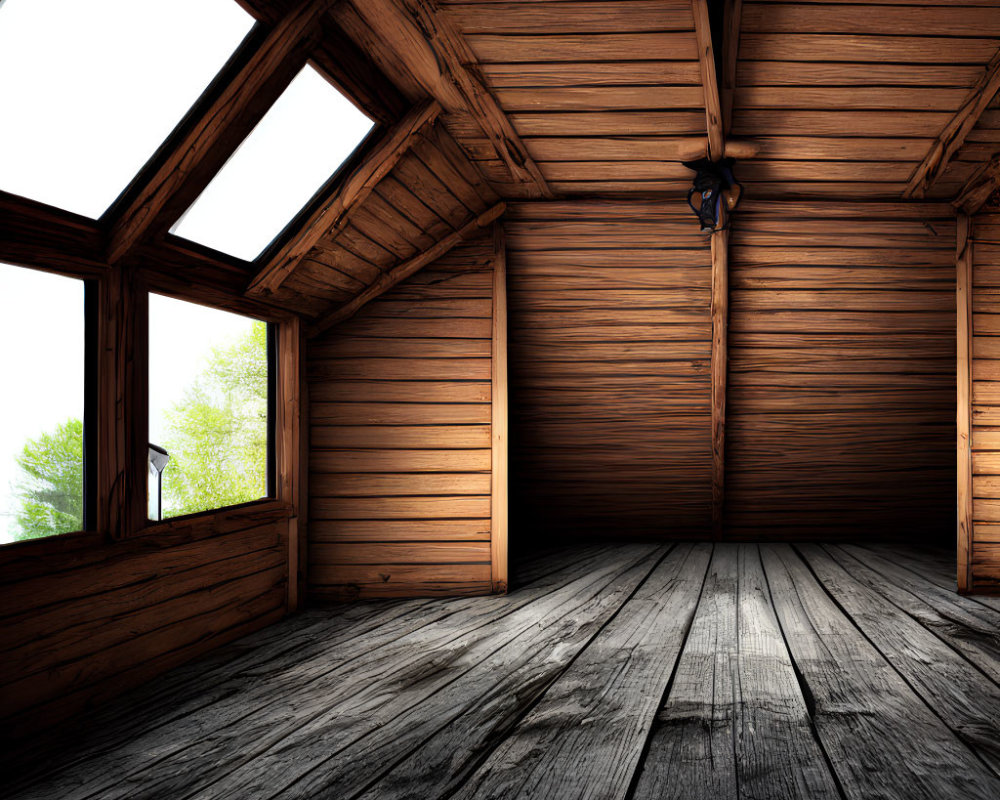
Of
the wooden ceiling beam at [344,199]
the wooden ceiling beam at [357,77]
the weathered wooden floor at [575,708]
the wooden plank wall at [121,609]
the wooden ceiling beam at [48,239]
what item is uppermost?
the wooden ceiling beam at [357,77]

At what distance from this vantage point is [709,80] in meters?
2.48

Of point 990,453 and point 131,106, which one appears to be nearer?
point 131,106

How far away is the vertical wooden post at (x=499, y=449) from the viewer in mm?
3549

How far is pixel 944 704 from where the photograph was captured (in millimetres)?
2039

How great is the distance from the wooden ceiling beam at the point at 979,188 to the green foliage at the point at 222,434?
3509 mm

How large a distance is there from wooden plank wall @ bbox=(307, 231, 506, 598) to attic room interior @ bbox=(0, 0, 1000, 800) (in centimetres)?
2

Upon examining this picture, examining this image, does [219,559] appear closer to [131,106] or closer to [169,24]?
[131,106]

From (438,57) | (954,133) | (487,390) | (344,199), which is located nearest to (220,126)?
(344,199)

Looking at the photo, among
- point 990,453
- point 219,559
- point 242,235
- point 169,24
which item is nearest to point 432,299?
point 242,235

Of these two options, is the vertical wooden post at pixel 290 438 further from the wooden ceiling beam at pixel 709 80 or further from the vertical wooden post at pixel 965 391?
the vertical wooden post at pixel 965 391

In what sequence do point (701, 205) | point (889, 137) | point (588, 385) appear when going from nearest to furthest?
point (889, 137)
point (701, 205)
point (588, 385)

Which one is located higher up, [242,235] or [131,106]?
[131,106]

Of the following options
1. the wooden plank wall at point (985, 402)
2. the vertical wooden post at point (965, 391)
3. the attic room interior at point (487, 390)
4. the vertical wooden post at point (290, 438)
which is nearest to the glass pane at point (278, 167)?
the attic room interior at point (487, 390)

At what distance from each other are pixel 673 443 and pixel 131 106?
3.61 meters
